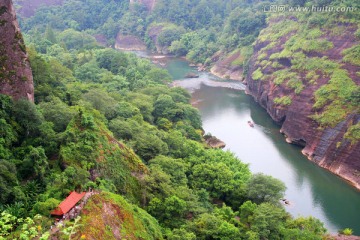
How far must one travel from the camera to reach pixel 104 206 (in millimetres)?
22500

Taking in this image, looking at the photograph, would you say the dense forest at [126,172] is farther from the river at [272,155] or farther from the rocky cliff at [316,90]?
→ the river at [272,155]

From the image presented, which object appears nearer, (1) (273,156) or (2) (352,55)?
(1) (273,156)

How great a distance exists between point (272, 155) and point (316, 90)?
13023mm

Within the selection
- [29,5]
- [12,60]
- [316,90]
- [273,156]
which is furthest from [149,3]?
[12,60]

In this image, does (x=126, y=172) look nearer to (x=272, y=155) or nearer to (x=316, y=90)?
(x=272, y=155)

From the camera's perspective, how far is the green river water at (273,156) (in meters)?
40.8

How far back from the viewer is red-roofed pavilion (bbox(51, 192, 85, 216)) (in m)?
20.6

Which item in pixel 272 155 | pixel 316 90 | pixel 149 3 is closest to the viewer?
pixel 272 155

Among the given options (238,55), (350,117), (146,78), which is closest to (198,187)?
(350,117)

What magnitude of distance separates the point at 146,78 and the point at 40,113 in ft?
139

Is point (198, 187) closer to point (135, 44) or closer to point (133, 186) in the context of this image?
point (133, 186)

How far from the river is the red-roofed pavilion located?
24.5 meters

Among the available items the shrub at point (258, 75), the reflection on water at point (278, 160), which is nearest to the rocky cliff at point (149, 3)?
the reflection on water at point (278, 160)

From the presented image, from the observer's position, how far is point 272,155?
53.2 m
